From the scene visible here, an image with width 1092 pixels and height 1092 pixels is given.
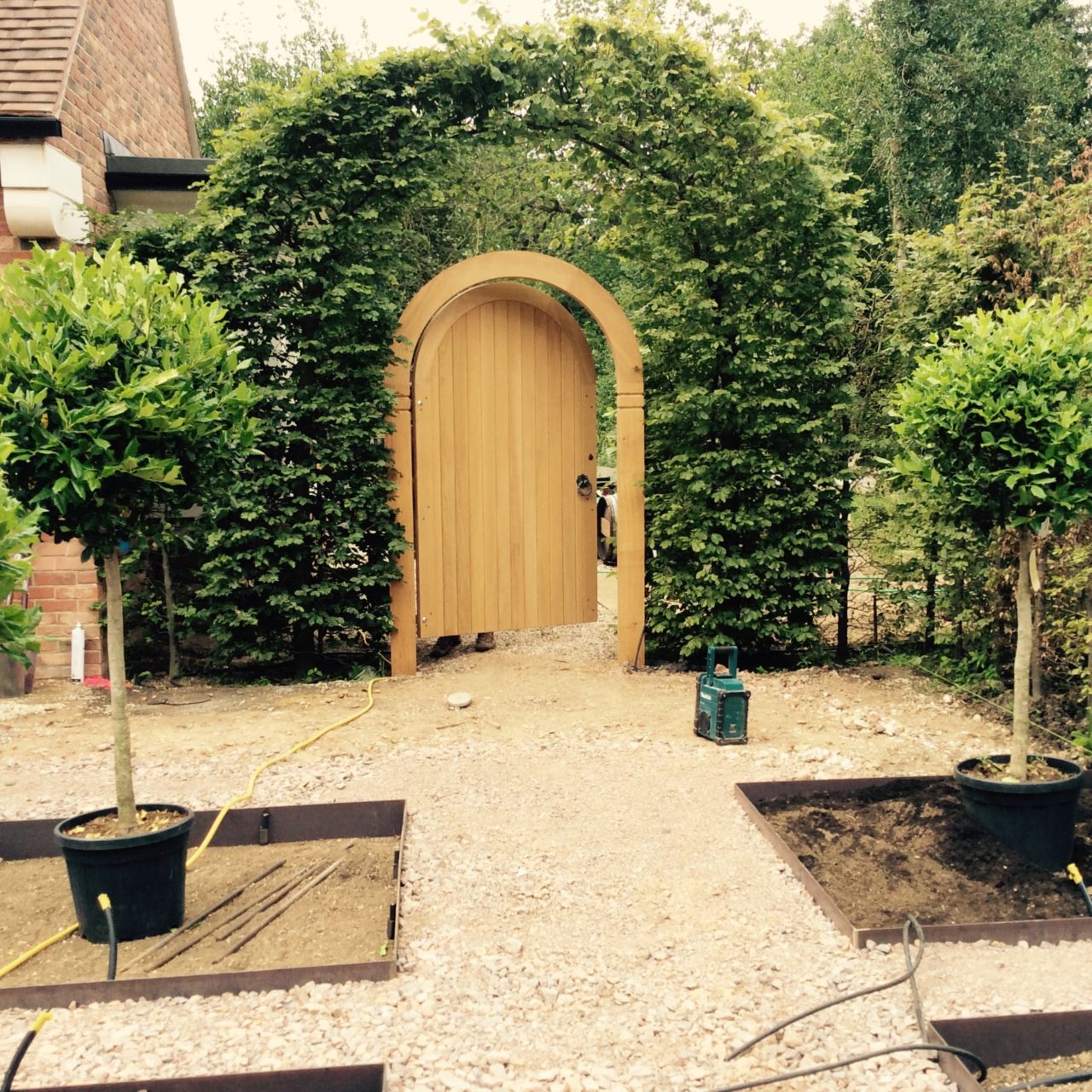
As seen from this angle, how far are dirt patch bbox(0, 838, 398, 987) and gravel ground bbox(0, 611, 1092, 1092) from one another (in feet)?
0.50

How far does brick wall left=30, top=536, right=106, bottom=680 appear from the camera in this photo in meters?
6.63

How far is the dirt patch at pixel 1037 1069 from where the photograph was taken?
2459 mm

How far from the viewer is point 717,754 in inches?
201

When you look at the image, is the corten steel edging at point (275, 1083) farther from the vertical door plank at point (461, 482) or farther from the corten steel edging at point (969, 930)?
the vertical door plank at point (461, 482)

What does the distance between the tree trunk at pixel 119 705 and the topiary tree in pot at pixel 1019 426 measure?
313cm

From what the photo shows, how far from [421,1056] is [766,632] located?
15.6 feet

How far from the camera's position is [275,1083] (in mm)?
2336

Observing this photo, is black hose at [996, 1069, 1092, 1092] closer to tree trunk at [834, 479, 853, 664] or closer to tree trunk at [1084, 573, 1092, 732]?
tree trunk at [1084, 573, 1092, 732]

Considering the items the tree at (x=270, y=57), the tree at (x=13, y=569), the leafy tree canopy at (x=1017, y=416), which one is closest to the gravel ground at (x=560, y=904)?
the tree at (x=13, y=569)

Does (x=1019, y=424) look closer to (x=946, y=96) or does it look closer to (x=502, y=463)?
(x=502, y=463)

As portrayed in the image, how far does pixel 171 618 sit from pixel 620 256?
416 centimetres

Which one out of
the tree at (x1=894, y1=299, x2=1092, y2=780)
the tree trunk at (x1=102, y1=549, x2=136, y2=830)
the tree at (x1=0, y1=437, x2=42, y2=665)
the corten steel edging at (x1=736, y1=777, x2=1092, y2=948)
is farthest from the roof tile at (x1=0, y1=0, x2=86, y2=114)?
the corten steel edging at (x1=736, y1=777, x2=1092, y2=948)

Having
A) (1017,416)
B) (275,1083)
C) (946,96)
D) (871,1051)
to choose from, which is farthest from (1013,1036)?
(946,96)

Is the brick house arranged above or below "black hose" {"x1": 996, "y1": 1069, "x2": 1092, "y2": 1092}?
above
